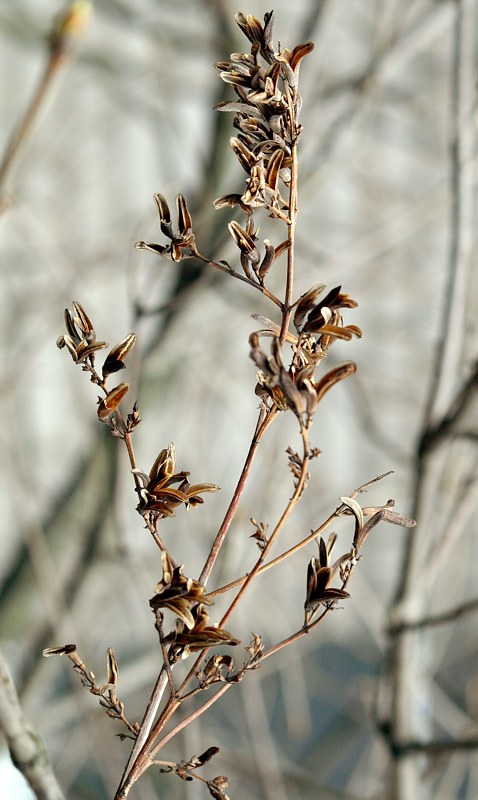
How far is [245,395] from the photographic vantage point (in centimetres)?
188

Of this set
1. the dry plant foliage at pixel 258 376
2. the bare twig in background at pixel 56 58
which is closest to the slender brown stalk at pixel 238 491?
the dry plant foliage at pixel 258 376

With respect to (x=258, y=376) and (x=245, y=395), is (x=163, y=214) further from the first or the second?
(x=245, y=395)

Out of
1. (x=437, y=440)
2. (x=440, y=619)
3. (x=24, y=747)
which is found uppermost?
(x=437, y=440)

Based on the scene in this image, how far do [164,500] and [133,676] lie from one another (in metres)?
0.55

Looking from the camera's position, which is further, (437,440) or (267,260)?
(437,440)

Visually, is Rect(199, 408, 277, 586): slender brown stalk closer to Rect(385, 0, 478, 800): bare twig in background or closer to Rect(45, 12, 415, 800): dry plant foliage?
Rect(45, 12, 415, 800): dry plant foliage

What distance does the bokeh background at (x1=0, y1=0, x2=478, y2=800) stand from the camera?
1.89 feet

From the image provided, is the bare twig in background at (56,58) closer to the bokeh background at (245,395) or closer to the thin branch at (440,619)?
the bokeh background at (245,395)

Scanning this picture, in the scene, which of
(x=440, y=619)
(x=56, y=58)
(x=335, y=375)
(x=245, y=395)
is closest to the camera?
(x=335, y=375)

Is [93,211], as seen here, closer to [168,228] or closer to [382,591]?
[382,591]

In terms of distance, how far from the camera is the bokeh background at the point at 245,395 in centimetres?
58

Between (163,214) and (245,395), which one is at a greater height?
(245,395)

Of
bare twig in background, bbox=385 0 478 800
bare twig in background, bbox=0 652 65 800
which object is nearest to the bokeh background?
bare twig in background, bbox=385 0 478 800

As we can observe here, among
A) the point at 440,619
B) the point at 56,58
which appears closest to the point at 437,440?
the point at 440,619
